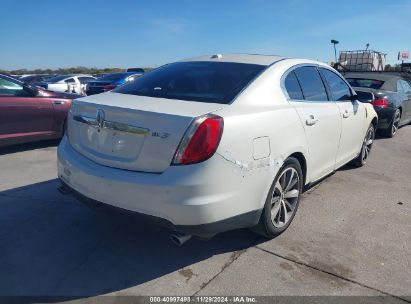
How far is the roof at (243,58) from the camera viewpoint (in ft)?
12.0

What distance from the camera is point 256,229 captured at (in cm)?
320

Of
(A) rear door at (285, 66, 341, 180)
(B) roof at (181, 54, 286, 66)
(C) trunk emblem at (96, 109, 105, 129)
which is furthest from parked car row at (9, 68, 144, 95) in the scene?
(C) trunk emblem at (96, 109, 105, 129)

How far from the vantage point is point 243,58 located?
3.86 meters

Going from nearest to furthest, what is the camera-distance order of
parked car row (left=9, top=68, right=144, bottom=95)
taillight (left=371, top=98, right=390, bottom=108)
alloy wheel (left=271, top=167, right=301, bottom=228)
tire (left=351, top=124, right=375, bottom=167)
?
alloy wheel (left=271, top=167, right=301, bottom=228) → tire (left=351, top=124, right=375, bottom=167) → taillight (left=371, top=98, right=390, bottom=108) → parked car row (left=9, top=68, right=144, bottom=95)

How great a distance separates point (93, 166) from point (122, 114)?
46 cm

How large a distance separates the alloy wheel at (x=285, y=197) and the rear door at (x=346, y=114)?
1.21 m

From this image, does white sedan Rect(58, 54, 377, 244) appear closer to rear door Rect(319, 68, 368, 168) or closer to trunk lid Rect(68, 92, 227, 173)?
trunk lid Rect(68, 92, 227, 173)

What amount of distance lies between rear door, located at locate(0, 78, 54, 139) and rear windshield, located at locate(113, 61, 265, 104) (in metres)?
3.51

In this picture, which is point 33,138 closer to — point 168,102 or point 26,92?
point 26,92

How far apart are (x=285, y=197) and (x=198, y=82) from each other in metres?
1.29

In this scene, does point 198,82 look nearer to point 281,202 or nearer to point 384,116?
point 281,202

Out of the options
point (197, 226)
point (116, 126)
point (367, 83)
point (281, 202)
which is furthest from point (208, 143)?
point (367, 83)

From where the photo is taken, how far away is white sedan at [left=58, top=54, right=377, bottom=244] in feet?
8.42

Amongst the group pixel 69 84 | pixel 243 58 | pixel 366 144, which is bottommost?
pixel 366 144
